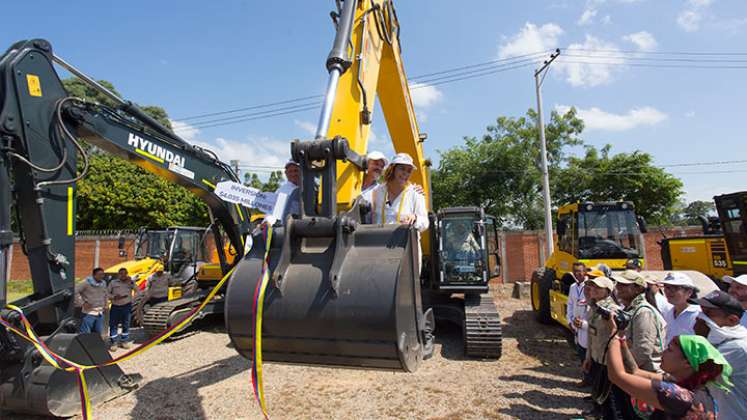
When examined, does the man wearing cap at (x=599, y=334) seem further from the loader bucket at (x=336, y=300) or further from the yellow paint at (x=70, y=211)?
the yellow paint at (x=70, y=211)

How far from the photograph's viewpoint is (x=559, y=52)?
16.8m

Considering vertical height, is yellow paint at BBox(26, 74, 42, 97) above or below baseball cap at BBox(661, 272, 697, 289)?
above

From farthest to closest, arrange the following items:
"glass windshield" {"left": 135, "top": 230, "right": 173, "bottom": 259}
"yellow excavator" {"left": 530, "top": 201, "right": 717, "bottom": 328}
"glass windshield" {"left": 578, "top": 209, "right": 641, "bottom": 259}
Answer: "glass windshield" {"left": 135, "top": 230, "right": 173, "bottom": 259} → "glass windshield" {"left": 578, "top": 209, "right": 641, "bottom": 259} → "yellow excavator" {"left": 530, "top": 201, "right": 717, "bottom": 328}

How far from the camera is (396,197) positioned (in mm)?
3221

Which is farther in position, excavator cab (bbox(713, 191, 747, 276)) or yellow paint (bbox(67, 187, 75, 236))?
excavator cab (bbox(713, 191, 747, 276))

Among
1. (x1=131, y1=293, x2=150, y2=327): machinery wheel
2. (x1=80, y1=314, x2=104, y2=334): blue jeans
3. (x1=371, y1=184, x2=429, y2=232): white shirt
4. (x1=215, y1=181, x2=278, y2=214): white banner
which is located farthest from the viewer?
(x1=131, y1=293, x2=150, y2=327): machinery wheel

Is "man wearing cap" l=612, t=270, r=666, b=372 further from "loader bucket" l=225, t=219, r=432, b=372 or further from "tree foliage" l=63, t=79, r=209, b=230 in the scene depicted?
"tree foliage" l=63, t=79, r=209, b=230

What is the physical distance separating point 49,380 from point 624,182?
28.7 m

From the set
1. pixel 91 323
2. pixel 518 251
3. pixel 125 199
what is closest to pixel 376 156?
pixel 91 323

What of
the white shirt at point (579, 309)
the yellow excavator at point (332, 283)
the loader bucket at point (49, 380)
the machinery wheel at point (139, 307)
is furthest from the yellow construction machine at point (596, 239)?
the machinery wheel at point (139, 307)

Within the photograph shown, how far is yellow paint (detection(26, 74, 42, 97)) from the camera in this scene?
14.1 ft

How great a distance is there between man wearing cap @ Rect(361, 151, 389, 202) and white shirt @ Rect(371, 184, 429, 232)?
0.31 feet

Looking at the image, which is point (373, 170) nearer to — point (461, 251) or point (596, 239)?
point (461, 251)

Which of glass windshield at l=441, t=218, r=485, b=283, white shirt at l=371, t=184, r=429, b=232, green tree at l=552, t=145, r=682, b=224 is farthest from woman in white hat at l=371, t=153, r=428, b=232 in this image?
green tree at l=552, t=145, r=682, b=224
